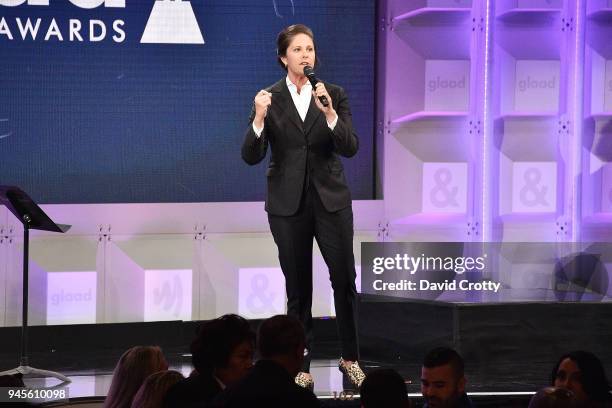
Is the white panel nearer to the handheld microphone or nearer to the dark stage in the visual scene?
the dark stage

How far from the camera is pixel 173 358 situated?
671 cm

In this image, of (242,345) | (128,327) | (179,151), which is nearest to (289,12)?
(179,151)

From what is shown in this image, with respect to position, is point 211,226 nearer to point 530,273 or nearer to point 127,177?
point 127,177

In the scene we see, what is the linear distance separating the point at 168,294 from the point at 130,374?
3.34 m

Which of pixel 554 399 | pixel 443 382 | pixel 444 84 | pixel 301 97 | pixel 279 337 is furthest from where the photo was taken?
pixel 444 84

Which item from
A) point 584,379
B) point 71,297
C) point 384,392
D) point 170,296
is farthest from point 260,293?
point 384,392

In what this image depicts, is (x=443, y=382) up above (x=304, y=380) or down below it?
above

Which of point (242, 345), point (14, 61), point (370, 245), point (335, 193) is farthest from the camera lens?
point (14, 61)

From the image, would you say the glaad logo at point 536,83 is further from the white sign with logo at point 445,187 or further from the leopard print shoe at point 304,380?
the leopard print shoe at point 304,380

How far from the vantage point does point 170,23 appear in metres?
7.14

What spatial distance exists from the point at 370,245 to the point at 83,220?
1852 millimetres

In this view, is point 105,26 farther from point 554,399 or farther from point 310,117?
point 554,399

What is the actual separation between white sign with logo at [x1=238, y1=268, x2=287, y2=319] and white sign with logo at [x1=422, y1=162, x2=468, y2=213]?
1.08 m

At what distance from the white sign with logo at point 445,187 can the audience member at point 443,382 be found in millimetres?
3449
